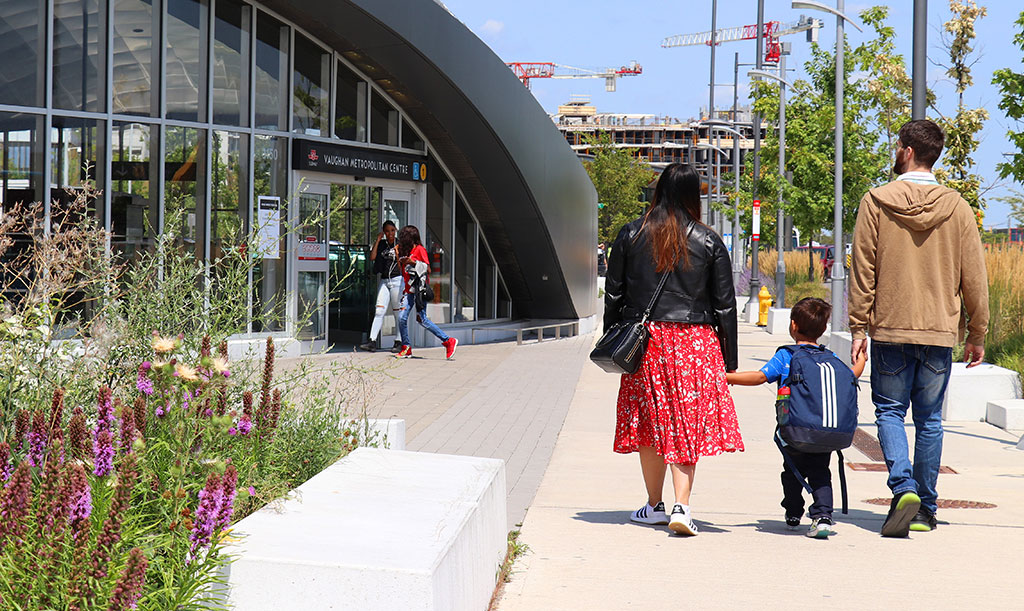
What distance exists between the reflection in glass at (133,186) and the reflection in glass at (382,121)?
3778 mm

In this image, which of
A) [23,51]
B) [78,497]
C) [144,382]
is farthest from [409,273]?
[78,497]

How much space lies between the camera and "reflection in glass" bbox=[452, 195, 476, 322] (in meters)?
19.7

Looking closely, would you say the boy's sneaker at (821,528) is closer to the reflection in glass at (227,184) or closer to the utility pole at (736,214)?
the reflection in glass at (227,184)

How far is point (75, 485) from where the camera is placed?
281cm

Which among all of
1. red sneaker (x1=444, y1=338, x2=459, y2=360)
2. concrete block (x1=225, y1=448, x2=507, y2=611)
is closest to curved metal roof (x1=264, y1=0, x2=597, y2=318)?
red sneaker (x1=444, y1=338, x2=459, y2=360)

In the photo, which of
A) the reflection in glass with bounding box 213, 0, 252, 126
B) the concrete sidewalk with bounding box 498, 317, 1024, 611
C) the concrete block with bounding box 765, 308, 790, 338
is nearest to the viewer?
the concrete sidewalk with bounding box 498, 317, 1024, 611

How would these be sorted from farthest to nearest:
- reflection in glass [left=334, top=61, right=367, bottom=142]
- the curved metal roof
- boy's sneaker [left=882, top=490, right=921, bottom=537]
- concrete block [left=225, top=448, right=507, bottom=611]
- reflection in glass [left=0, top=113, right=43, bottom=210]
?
reflection in glass [left=334, top=61, right=367, bottom=142], the curved metal roof, reflection in glass [left=0, top=113, right=43, bottom=210], boy's sneaker [left=882, top=490, right=921, bottom=537], concrete block [left=225, top=448, right=507, bottom=611]

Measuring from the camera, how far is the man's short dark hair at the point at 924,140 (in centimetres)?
596

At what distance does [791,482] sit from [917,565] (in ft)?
2.74

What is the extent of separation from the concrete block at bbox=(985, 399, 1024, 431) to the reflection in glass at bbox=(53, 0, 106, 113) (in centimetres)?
1027

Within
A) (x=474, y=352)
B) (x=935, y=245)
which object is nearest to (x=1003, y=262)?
(x=474, y=352)

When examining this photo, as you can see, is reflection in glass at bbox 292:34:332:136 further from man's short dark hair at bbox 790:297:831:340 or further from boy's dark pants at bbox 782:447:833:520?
boy's dark pants at bbox 782:447:833:520

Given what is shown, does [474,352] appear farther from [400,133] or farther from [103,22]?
[103,22]

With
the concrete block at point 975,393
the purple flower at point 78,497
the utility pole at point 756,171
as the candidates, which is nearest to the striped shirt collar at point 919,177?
the purple flower at point 78,497
